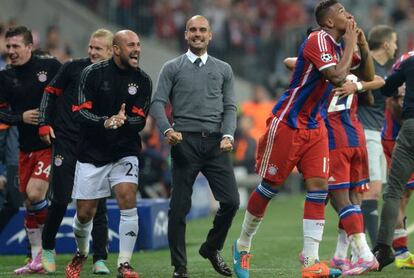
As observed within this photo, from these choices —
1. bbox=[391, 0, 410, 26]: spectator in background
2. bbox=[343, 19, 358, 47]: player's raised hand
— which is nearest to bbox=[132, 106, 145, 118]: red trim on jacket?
bbox=[343, 19, 358, 47]: player's raised hand

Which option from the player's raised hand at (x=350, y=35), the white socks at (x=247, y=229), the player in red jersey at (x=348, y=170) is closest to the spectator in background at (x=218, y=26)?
the player in red jersey at (x=348, y=170)

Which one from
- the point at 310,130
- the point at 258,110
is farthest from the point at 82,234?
the point at 258,110

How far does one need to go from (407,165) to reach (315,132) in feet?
5.01

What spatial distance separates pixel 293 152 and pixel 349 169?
1.04m

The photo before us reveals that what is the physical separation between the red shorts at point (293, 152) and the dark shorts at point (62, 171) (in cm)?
211

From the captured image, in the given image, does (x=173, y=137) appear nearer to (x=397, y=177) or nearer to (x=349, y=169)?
(x=349, y=169)

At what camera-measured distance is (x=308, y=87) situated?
10.4 metres

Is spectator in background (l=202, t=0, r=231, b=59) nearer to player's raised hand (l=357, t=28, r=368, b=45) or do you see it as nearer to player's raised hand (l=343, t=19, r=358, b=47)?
player's raised hand (l=357, t=28, r=368, b=45)

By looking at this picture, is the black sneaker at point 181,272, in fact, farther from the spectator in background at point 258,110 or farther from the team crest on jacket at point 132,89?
the spectator in background at point 258,110

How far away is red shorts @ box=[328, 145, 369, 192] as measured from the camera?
36.4ft

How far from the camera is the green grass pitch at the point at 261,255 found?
452 inches

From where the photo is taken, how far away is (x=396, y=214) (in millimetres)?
11602

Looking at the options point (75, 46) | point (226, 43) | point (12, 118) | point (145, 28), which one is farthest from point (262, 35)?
point (12, 118)

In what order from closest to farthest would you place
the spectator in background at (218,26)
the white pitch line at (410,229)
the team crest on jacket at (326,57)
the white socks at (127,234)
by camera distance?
the team crest on jacket at (326,57), the white socks at (127,234), the white pitch line at (410,229), the spectator in background at (218,26)
